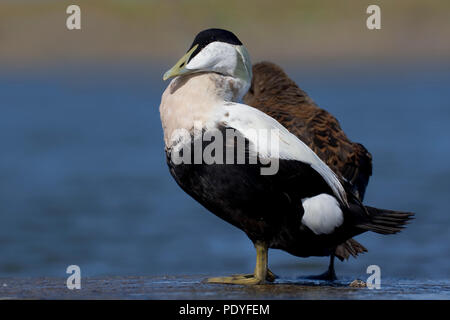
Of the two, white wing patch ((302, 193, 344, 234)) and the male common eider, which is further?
white wing patch ((302, 193, 344, 234))

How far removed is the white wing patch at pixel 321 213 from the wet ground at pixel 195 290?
34 cm

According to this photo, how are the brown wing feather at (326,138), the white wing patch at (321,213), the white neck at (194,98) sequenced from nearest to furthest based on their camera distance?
1. the white neck at (194,98)
2. the white wing patch at (321,213)
3. the brown wing feather at (326,138)

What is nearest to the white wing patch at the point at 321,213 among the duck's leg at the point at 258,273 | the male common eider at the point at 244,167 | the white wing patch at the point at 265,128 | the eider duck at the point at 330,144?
the male common eider at the point at 244,167

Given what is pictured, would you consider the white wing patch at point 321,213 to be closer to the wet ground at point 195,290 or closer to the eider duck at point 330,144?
the wet ground at point 195,290

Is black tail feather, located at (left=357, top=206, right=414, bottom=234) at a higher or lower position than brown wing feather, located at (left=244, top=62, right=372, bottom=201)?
lower

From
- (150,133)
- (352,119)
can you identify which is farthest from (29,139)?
(352,119)

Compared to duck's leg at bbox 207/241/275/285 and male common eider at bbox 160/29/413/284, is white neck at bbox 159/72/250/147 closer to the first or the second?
male common eider at bbox 160/29/413/284

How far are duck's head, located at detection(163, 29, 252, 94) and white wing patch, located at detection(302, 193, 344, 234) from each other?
0.81 metres

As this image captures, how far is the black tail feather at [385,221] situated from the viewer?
235 inches

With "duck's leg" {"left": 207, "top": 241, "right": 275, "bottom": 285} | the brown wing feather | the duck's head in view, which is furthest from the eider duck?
the duck's head

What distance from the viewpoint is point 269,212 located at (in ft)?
18.8

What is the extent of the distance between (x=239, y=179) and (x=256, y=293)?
0.61 meters

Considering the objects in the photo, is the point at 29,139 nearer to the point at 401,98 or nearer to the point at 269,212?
the point at 401,98

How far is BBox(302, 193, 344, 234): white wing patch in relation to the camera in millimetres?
5871
